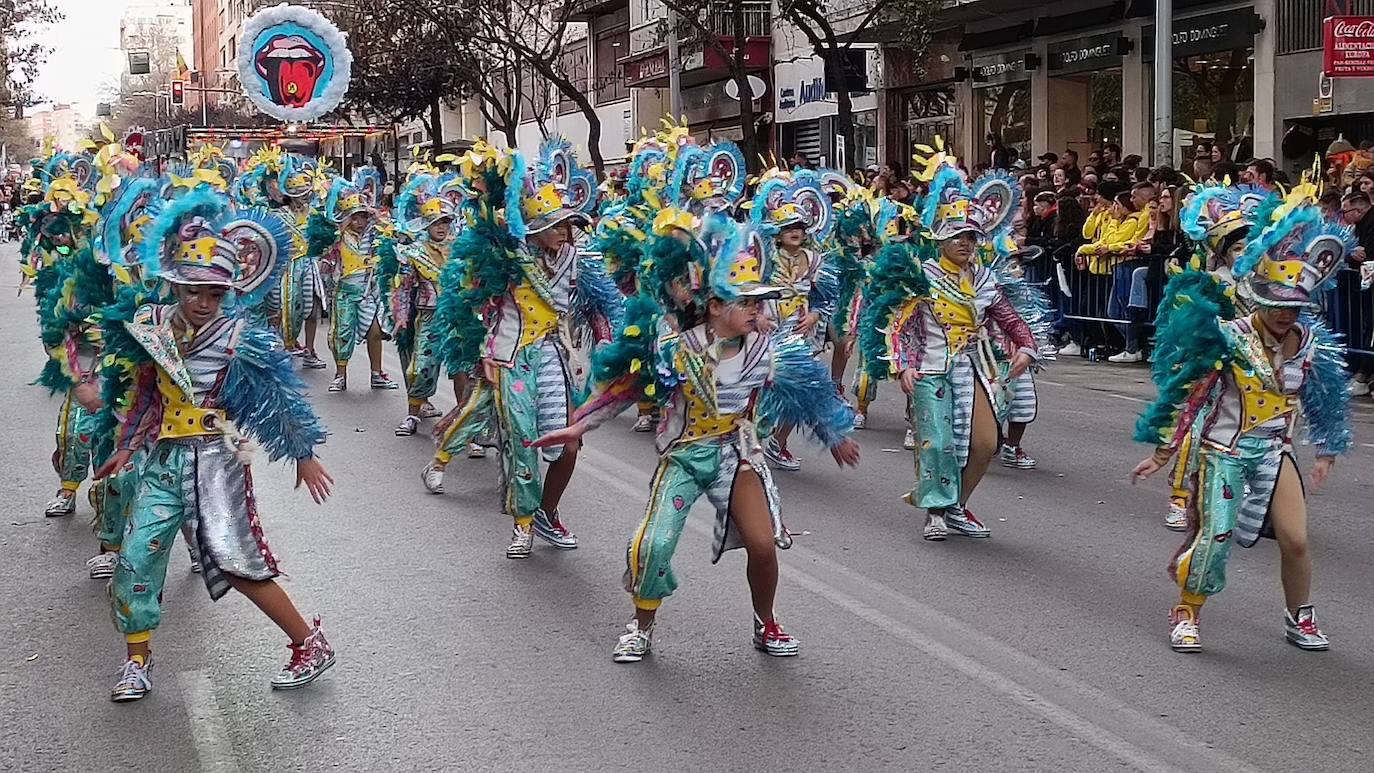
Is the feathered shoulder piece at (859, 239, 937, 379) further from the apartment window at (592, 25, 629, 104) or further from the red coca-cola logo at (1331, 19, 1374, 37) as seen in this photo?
the apartment window at (592, 25, 629, 104)

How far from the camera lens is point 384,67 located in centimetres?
4688

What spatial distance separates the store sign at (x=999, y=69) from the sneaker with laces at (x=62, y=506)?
2241cm

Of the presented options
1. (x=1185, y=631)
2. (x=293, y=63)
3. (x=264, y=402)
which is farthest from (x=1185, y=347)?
(x=293, y=63)

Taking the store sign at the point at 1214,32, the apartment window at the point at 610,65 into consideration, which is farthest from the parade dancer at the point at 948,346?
the apartment window at the point at 610,65

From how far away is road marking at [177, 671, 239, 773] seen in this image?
18.0ft

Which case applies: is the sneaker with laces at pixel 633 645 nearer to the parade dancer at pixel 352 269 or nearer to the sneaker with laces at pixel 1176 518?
the sneaker with laces at pixel 1176 518

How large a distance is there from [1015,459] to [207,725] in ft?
21.7

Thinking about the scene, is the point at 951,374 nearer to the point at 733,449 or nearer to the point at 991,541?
the point at 991,541

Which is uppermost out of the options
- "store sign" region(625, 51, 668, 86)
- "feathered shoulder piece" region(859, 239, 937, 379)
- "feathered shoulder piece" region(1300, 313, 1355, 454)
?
Result: "store sign" region(625, 51, 668, 86)

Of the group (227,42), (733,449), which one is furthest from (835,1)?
(227,42)

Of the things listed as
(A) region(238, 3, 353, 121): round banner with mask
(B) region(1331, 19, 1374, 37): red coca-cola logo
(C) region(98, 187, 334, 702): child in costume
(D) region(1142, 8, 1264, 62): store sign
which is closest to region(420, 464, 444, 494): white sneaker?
(C) region(98, 187, 334, 702): child in costume

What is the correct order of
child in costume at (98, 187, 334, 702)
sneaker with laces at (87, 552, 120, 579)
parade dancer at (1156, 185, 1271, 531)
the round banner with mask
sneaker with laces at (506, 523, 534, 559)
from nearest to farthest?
child in costume at (98, 187, 334, 702) → parade dancer at (1156, 185, 1271, 531) → sneaker with laces at (87, 552, 120, 579) → sneaker with laces at (506, 523, 534, 559) → the round banner with mask

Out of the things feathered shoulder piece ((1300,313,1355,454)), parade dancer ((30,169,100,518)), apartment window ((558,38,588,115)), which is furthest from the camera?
apartment window ((558,38,588,115))

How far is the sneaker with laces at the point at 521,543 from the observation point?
852cm
